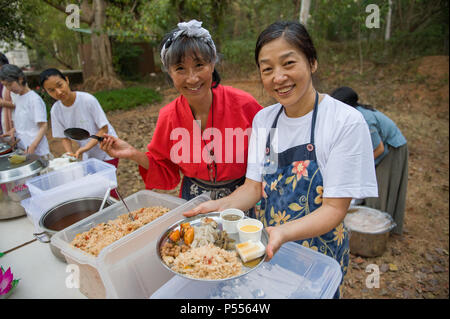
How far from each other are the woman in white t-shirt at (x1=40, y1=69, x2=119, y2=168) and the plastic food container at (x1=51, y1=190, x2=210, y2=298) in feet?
3.78

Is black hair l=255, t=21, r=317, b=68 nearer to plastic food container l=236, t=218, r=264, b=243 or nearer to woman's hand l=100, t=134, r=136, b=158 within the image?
plastic food container l=236, t=218, r=264, b=243

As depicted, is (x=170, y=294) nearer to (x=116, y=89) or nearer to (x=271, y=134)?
(x=271, y=134)

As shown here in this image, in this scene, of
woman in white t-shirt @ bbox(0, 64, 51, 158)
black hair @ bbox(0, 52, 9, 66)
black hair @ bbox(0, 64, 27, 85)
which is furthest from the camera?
woman in white t-shirt @ bbox(0, 64, 51, 158)

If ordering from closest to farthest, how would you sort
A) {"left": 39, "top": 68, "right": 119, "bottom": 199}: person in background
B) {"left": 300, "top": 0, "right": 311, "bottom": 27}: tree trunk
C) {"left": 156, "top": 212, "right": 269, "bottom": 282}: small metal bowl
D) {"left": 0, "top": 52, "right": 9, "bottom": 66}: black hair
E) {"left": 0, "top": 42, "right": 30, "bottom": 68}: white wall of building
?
1. {"left": 156, "top": 212, "right": 269, "bottom": 282}: small metal bowl
2. {"left": 0, "top": 42, "right": 30, "bottom": 68}: white wall of building
3. {"left": 0, "top": 52, "right": 9, "bottom": 66}: black hair
4. {"left": 39, "top": 68, "right": 119, "bottom": 199}: person in background
5. {"left": 300, "top": 0, "right": 311, "bottom": 27}: tree trunk

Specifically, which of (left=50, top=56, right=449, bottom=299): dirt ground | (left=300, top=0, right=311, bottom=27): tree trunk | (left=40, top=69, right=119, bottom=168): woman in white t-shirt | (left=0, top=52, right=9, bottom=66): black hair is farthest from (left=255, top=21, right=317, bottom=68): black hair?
(left=300, top=0, right=311, bottom=27): tree trunk

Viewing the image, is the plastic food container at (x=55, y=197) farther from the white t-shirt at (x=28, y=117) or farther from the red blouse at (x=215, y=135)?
the white t-shirt at (x=28, y=117)

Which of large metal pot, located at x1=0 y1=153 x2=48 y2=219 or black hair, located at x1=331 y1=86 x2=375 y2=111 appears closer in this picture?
large metal pot, located at x1=0 y1=153 x2=48 y2=219

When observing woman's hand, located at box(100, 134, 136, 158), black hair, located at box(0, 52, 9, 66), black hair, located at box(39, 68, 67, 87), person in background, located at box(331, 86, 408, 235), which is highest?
black hair, located at box(0, 52, 9, 66)

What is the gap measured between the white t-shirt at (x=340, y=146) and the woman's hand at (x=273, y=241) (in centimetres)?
29

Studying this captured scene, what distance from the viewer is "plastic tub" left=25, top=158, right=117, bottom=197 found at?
1.60 m

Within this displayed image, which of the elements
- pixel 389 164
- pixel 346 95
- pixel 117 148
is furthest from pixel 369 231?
pixel 117 148

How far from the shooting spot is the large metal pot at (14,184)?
5.13 ft

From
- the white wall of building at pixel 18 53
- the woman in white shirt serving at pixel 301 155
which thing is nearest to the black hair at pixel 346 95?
the woman in white shirt serving at pixel 301 155
